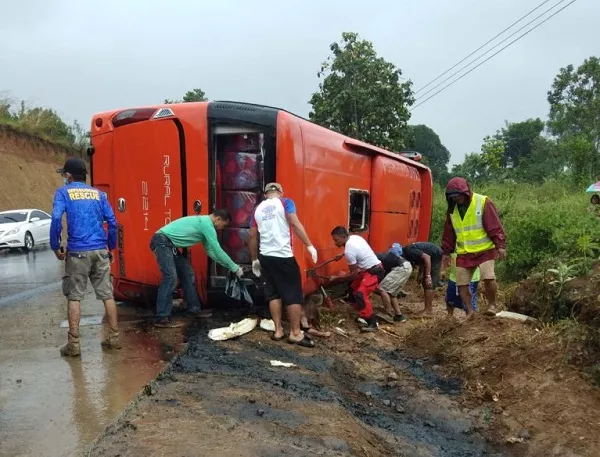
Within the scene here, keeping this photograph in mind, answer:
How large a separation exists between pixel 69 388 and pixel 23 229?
1485cm

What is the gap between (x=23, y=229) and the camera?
17312 millimetres

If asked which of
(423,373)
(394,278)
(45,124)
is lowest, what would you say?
(423,373)

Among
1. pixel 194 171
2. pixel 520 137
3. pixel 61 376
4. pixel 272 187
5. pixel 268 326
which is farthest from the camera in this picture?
pixel 520 137

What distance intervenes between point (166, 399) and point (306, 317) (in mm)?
2907

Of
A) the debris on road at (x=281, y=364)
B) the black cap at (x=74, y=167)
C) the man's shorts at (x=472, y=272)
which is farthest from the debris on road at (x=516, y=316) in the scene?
the black cap at (x=74, y=167)

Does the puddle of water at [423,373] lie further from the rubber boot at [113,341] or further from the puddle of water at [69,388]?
the rubber boot at [113,341]

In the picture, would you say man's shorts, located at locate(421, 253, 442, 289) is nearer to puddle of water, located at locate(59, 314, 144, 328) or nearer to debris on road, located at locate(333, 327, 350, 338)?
debris on road, located at locate(333, 327, 350, 338)

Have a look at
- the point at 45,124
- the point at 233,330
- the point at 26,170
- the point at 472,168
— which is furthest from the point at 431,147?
the point at 233,330

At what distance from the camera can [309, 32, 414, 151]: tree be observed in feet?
70.7

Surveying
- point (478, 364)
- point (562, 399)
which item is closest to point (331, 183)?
point (478, 364)

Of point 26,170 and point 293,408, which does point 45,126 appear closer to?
point 26,170

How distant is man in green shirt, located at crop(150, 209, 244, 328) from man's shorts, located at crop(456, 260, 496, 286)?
8.07ft

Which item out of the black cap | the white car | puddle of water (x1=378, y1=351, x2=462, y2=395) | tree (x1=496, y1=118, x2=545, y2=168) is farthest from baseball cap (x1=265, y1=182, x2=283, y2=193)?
tree (x1=496, y1=118, x2=545, y2=168)

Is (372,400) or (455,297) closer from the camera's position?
(372,400)
